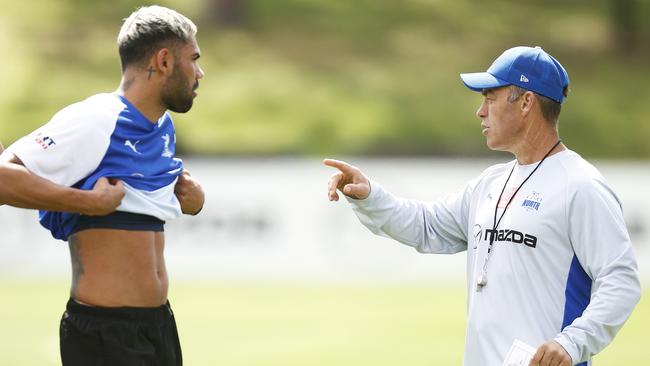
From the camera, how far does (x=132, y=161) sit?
5.02 m

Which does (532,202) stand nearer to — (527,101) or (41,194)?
(527,101)

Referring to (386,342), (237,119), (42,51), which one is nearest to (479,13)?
(237,119)

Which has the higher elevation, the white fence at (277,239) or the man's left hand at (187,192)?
the man's left hand at (187,192)

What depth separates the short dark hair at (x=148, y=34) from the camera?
514cm

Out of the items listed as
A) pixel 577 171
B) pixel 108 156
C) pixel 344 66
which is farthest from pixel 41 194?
pixel 344 66

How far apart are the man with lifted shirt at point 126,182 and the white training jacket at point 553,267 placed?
1399mm

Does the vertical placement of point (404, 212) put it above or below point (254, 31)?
below

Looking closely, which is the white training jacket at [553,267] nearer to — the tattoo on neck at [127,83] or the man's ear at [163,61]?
the man's ear at [163,61]

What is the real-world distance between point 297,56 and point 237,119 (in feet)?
10.5

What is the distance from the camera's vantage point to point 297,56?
90.9ft

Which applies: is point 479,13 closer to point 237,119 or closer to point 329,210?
point 237,119

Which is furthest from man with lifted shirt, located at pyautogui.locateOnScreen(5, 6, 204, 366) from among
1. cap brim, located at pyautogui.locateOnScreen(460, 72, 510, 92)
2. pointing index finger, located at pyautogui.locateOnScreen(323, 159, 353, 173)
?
cap brim, located at pyautogui.locateOnScreen(460, 72, 510, 92)

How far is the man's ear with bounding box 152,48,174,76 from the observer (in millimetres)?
5141

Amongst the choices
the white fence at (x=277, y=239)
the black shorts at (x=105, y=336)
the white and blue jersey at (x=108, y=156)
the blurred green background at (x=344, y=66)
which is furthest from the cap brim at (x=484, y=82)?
the blurred green background at (x=344, y=66)
